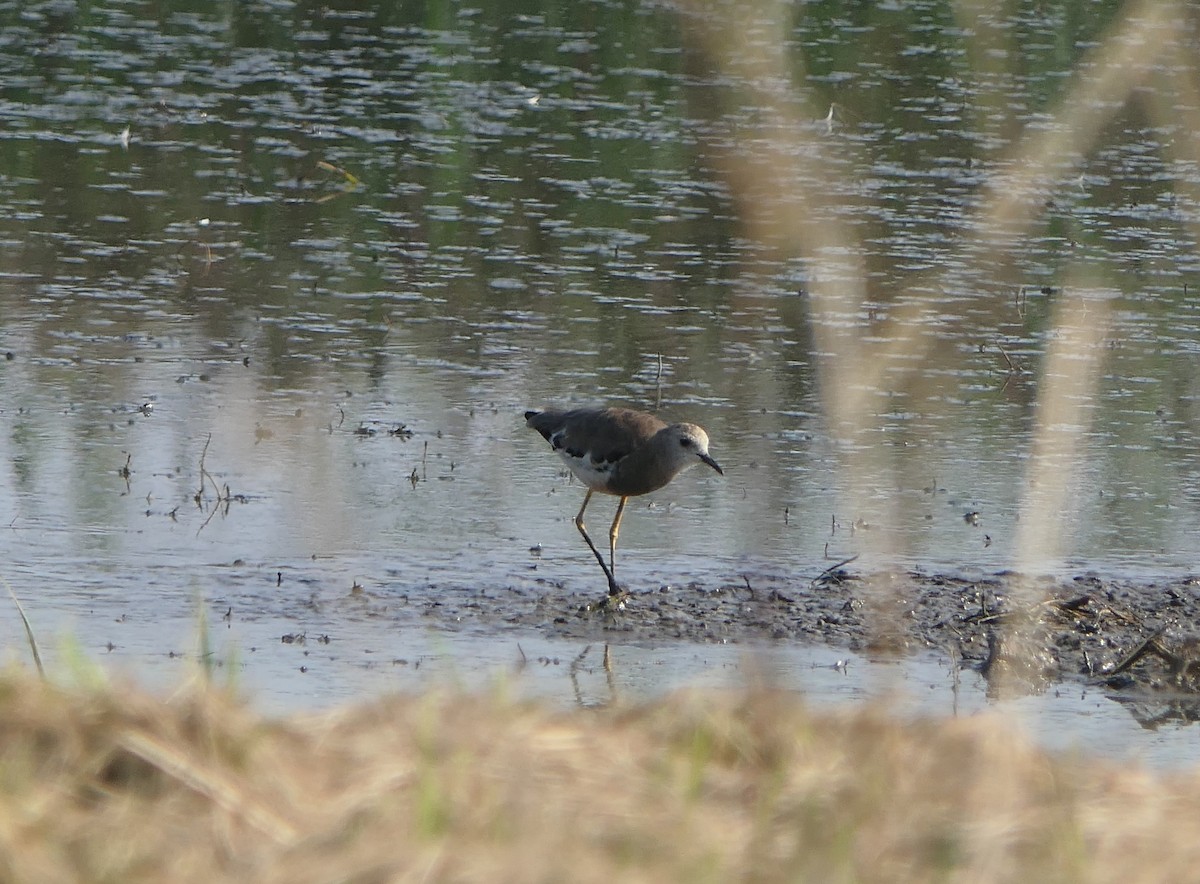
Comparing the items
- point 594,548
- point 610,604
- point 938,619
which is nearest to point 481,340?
point 594,548

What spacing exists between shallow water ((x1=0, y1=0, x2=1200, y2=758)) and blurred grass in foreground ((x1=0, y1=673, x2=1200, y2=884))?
3.28ft

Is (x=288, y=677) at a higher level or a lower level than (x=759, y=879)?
lower

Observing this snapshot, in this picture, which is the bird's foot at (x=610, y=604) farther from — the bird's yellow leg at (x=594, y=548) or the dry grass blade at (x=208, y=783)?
the dry grass blade at (x=208, y=783)

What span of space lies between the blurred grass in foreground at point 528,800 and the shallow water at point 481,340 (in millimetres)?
1001

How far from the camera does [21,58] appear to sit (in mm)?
22609

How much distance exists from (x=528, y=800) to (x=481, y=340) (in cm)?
953

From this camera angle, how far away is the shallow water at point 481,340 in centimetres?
920

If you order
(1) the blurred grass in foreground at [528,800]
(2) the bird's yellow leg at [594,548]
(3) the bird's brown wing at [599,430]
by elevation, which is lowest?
(2) the bird's yellow leg at [594,548]

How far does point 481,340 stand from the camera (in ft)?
43.2

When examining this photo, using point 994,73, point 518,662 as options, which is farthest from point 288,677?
point 994,73

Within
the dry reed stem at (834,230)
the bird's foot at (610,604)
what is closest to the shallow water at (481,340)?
the dry reed stem at (834,230)

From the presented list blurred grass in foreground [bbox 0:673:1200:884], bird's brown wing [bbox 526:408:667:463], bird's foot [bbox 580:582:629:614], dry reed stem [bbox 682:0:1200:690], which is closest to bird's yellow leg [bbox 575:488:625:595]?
bird's foot [bbox 580:582:629:614]

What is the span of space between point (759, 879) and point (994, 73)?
72.4 feet

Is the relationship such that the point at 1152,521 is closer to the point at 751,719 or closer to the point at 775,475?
the point at 775,475
